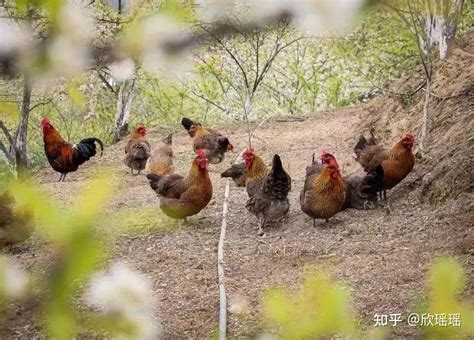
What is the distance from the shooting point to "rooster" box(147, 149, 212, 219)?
227 inches

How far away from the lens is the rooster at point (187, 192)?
18.9ft

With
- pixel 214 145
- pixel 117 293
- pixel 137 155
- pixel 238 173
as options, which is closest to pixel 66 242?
pixel 117 293

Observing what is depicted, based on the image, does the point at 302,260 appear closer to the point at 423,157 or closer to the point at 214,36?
the point at 423,157

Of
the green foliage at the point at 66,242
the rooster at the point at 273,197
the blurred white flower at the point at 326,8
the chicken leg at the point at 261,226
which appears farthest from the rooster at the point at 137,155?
the green foliage at the point at 66,242

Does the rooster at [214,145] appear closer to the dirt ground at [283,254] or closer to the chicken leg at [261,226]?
the dirt ground at [283,254]

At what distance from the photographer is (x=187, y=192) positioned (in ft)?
19.0

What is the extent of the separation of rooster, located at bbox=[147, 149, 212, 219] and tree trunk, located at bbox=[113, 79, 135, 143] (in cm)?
742

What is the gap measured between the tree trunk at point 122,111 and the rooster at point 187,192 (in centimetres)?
742

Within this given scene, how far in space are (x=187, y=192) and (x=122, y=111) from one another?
7889mm

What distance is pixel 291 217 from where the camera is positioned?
6.16 m

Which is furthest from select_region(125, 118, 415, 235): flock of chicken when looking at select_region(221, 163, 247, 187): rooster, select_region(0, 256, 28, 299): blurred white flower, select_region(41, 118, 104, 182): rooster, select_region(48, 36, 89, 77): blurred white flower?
select_region(0, 256, 28, 299): blurred white flower

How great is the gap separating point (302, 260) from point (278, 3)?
2.79 m

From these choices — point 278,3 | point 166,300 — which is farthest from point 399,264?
point 278,3

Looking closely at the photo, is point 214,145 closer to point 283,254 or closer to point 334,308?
point 283,254
